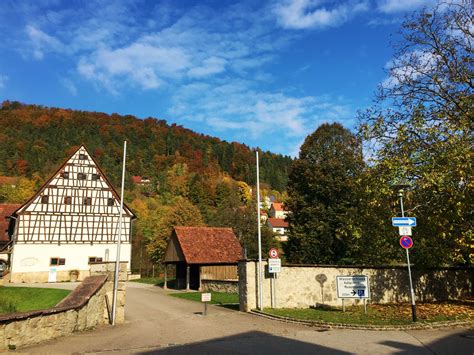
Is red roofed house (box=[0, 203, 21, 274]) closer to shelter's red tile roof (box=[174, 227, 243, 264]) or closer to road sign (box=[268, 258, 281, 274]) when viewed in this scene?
shelter's red tile roof (box=[174, 227, 243, 264])

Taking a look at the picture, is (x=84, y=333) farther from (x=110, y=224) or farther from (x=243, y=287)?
(x=110, y=224)

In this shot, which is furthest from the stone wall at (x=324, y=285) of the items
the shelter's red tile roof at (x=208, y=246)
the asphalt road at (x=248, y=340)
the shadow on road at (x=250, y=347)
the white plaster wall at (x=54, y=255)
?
the white plaster wall at (x=54, y=255)

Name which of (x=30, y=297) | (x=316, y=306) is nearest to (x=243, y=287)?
(x=316, y=306)

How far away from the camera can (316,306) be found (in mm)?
Answer: 18000

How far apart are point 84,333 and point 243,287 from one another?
724cm

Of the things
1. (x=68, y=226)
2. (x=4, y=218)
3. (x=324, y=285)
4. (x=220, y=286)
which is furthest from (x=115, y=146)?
(x=324, y=285)

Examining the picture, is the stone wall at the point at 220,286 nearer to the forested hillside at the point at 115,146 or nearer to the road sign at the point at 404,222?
the road sign at the point at 404,222

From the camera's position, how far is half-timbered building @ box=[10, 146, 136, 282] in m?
43.4

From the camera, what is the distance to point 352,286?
54.8 ft

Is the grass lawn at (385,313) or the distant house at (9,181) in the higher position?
the distant house at (9,181)

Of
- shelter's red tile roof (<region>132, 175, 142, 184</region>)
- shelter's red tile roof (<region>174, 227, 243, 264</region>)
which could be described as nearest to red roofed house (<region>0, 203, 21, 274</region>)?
shelter's red tile roof (<region>174, 227, 243, 264</region>)

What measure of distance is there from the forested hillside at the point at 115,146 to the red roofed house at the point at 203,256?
62.0m

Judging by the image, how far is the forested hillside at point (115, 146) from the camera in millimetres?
100812

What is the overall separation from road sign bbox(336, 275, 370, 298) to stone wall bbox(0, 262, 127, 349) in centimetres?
871
